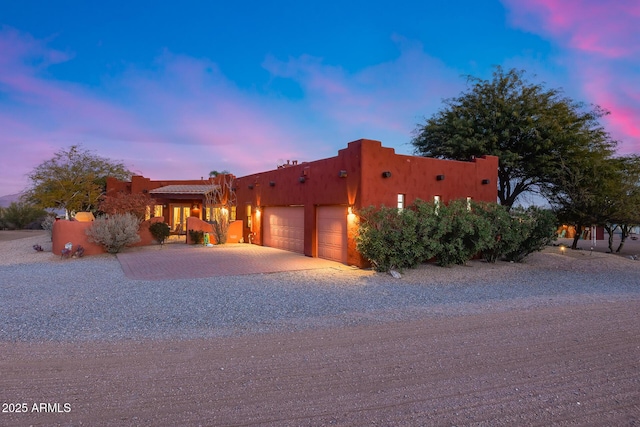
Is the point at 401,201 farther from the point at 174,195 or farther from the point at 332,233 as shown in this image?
the point at 174,195

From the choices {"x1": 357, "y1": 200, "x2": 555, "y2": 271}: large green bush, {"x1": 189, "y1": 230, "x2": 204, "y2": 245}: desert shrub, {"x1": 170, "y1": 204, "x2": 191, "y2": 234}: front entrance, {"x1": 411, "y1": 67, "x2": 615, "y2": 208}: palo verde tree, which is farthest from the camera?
{"x1": 170, "y1": 204, "x2": 191, "y2": 234}: front entrance

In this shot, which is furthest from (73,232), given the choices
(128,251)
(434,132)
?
(434,132)

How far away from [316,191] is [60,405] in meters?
11.3

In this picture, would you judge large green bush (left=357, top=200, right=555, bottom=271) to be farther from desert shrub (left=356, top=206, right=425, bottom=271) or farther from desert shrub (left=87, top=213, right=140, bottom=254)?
desert shrub (left=87, top=213, right=140, bottom=254)

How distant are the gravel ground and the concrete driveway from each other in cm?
67

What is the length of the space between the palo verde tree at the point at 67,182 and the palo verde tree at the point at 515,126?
78.4 feet

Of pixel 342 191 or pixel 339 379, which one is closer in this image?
pixel 339 379

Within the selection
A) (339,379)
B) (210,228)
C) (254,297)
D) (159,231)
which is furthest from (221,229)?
(339,379)

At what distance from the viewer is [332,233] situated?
13.2 m

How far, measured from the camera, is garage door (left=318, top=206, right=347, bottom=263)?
12.6 meters

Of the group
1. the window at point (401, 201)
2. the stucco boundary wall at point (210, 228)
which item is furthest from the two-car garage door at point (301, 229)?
the stucco boundary wall at point (210, 228)

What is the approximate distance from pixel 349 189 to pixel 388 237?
216 cm

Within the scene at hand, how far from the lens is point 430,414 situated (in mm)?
3031

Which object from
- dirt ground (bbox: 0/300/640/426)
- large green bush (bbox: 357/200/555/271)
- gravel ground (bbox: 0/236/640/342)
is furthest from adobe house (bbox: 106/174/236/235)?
dirt ground (bbox: 0/300/640/426)
